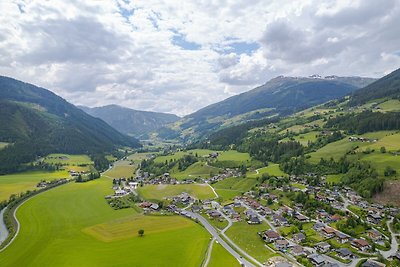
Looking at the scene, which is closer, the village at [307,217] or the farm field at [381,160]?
the village at [307,217]

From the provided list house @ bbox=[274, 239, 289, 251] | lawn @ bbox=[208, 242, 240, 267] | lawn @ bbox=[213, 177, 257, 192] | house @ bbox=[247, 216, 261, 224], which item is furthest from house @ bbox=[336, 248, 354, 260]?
lawn @ bbox=[213, 177, 257, 192]

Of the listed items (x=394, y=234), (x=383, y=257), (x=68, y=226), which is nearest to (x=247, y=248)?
(x=383, y=257)

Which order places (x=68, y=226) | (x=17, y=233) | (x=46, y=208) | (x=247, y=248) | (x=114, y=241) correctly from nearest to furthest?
(x=247, y=248) < (x=114, y=241) < (x=17, y=233) < (x=68, y=226) < (x=46, y=208)

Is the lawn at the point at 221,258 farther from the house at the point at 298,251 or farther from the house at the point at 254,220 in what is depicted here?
the house at the point at 254,220

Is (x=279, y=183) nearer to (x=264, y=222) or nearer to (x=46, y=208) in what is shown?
(x=264, y=222)

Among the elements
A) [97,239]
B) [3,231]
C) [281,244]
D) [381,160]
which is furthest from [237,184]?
[3,231]

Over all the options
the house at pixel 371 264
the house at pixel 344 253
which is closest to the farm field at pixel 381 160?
the house at pixel 344 253

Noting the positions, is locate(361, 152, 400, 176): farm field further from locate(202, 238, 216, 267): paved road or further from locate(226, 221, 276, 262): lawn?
locate(202, 238, 216, 267): paved road

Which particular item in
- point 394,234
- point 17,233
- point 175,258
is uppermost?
point 17,233
